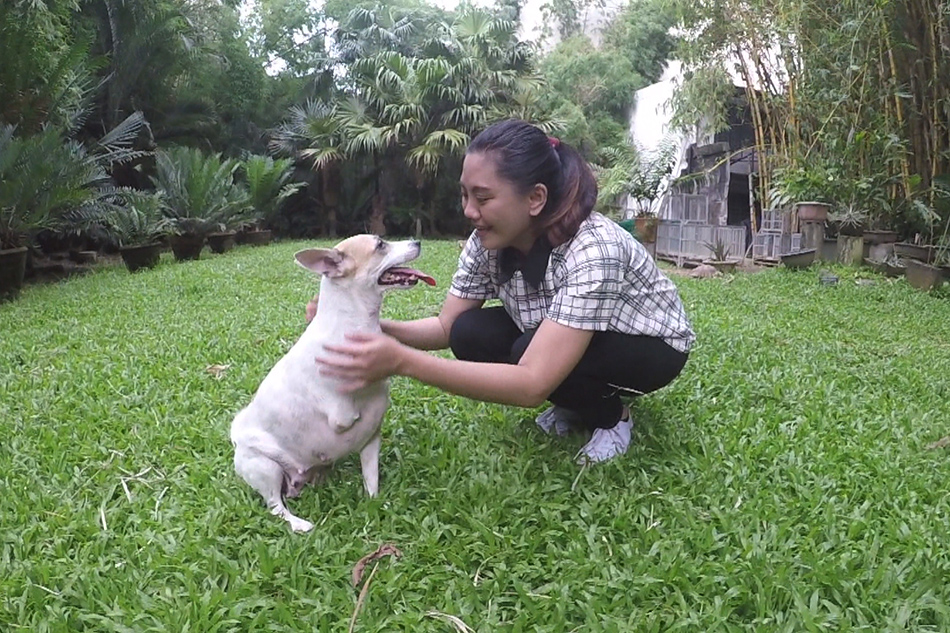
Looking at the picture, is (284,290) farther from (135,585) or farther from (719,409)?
(135,585)

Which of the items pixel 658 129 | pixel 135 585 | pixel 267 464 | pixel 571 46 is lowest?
pixel 135 585

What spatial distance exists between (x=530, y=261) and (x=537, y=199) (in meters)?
0.22

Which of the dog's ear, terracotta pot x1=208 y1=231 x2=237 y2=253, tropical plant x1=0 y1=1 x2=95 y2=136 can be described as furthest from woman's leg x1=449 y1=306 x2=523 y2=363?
terracotta pot x1=208 y1=231 x2=237 y2=253

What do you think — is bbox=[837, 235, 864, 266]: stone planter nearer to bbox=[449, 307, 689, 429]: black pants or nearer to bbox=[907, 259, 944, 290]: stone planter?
bbox=[907, 259, 944, 290]: stone planter

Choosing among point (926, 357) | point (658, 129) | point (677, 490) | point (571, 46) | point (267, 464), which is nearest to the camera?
point (267, 464)

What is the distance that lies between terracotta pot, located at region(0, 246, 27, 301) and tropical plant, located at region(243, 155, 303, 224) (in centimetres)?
596

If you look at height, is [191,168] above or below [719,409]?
above

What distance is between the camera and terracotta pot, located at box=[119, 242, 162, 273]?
838cm

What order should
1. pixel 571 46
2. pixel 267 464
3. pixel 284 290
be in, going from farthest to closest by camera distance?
pixel 571 46 < pixel 284 290 < pixel 267 464

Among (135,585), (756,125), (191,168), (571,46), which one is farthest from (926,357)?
(571,46)

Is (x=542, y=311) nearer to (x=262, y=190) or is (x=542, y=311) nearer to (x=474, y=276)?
(x=474, y=276)

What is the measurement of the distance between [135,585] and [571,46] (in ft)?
59.4

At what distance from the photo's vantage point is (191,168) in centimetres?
1036

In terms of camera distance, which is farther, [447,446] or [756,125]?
[756,125]
